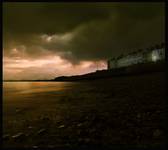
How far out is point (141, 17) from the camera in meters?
2.37

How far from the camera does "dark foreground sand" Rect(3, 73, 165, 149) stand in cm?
214

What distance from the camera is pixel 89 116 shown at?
230cm

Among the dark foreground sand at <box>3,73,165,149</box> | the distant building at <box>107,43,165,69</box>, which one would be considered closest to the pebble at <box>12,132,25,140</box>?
the dark foreground sand at <box>3,73,165,149</box>

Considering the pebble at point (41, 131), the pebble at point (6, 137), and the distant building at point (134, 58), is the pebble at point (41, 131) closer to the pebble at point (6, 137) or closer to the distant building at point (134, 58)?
the pebble at point (6, 137)

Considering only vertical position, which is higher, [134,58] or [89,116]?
[134,58]

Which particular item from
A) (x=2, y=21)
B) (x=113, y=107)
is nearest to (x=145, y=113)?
(x=113, y=107)

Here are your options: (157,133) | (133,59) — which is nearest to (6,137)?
(157,133)

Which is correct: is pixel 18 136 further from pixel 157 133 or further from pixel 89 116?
pixel 157 133

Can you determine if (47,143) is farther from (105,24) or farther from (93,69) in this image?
(105,24)

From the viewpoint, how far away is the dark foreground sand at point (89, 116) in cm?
214

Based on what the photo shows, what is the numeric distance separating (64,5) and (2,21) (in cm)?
57

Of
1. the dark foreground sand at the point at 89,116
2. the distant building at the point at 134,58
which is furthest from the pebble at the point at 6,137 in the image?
the distant building at the point at 134,58

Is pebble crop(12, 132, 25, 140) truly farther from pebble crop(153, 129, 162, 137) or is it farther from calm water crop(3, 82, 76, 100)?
pebble crop(153, 129, 162, 137)

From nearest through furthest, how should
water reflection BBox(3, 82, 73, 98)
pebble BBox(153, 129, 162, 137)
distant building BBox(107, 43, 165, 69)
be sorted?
1. pebble BBox(153, 129, 162, 137)
2. water reflection BBox(3, 82, 73, 98)
3. distant building BBox(107, 43, 165, 69)
